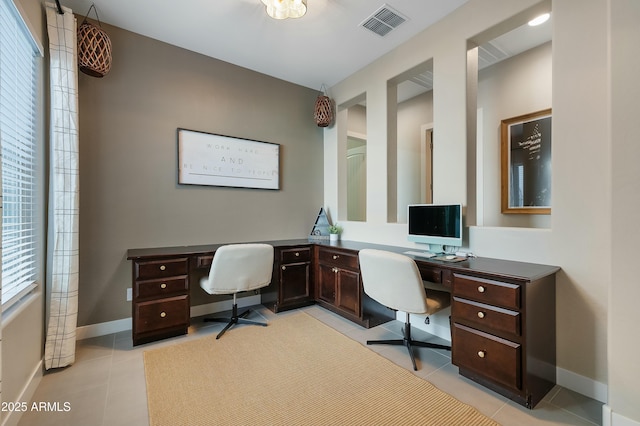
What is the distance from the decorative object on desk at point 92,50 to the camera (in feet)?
7.59

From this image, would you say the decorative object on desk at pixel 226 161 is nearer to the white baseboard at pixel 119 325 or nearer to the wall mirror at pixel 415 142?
the white baseboard at pixel 119 325

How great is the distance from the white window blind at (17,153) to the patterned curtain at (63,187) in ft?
0.39

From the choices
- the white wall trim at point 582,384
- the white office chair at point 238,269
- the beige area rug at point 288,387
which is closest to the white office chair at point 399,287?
the beige area rug at point 288,387

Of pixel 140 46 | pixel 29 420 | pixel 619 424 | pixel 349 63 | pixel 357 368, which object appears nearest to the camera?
pixel 619 424

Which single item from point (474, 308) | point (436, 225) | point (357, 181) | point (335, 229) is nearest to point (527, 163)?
point (436, 225)

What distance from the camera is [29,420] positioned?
5.12ft

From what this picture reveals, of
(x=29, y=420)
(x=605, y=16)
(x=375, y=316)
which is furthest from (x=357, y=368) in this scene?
(x=605, y=16)

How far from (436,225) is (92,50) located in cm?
322

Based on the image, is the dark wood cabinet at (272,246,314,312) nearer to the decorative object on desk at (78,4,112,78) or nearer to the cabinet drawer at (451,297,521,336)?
the cabinet drawer at (451,297,521,336)

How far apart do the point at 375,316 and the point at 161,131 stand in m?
2.93

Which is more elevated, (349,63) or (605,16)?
(349,63)

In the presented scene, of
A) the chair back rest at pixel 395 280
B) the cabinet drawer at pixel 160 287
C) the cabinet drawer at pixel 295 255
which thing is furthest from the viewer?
the cabinet drawer at pixel 295 255

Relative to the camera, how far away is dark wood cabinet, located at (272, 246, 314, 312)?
317 centimetres

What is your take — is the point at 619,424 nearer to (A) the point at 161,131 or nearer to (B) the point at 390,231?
(B) the point at 390,231
